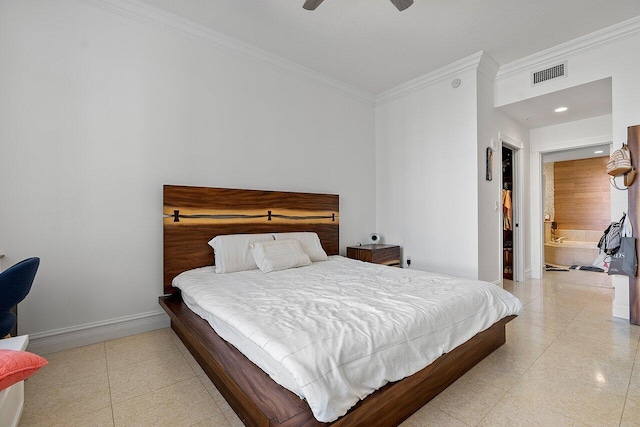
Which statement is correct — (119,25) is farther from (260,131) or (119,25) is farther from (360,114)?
(360,114)

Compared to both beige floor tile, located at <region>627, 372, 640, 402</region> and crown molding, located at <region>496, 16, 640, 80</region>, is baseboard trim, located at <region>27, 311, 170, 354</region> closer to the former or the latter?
beige floor tile, located at <region>627, 372, 640, 402</region>

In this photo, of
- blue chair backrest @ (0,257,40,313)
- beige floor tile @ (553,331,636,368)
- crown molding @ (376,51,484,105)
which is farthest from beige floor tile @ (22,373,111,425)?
crown molding @ (376,51,484,105)

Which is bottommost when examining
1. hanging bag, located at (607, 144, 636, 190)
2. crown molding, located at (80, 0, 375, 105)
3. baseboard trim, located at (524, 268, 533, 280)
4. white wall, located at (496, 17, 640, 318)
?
baseboard trim, located at (524, 268, 533, 280)

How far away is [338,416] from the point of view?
1.14m

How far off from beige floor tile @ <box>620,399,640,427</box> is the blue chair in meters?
3.18

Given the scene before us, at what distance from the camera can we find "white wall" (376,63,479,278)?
3719 mm

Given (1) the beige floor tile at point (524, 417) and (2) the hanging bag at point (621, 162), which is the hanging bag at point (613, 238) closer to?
(2) the hanging bag at point (621, 162)

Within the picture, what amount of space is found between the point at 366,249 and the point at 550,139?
3.68 m

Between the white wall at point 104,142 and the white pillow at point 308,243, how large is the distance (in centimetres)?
68

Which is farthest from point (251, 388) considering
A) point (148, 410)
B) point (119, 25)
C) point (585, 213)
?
point (585, 213)

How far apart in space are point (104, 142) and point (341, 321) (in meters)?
2.52

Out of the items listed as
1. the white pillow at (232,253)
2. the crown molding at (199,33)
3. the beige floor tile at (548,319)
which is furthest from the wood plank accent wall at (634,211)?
the white pillow at (232,253)

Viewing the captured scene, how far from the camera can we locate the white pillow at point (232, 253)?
282cm

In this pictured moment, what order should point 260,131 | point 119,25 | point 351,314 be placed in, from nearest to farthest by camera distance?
point 351,314 < point 119,25 < point 260,131
